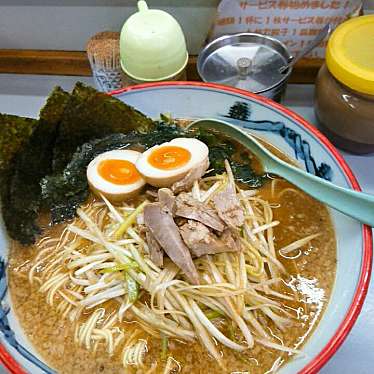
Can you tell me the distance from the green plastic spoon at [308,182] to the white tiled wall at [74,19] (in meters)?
0.47

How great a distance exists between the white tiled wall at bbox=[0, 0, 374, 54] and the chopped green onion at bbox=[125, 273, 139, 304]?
0.97 meters

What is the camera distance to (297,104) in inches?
69.4

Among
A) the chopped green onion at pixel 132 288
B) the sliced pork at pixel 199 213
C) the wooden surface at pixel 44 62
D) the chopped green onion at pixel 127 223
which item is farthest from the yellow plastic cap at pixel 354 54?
the chopped green onion at pixel 132 288

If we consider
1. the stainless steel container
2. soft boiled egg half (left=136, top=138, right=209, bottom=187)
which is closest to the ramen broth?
soft boiled egg half (left=136, top=138, right=209, bottom=187)

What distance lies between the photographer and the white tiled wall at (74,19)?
5.50ft

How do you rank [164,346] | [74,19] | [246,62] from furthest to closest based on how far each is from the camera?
[74,19]
[246,62]
[164,346]

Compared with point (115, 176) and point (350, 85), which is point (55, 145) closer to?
point (115, 176)

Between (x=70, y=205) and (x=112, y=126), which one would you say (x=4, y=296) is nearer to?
(x=70, y=205)

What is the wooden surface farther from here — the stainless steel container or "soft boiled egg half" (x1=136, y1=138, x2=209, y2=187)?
"soft boiled egg half" (x1=136, y1=138, x2=209, y2=187)

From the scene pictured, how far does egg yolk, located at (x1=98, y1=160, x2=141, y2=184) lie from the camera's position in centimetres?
133

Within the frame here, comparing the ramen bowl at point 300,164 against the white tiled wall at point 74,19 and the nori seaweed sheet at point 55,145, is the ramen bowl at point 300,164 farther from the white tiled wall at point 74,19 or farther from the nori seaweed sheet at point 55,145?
the white tiled wall at point 74,19

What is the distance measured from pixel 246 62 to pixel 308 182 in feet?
1.79

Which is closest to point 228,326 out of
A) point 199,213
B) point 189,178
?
point 199,213

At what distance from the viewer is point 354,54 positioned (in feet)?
4.42
